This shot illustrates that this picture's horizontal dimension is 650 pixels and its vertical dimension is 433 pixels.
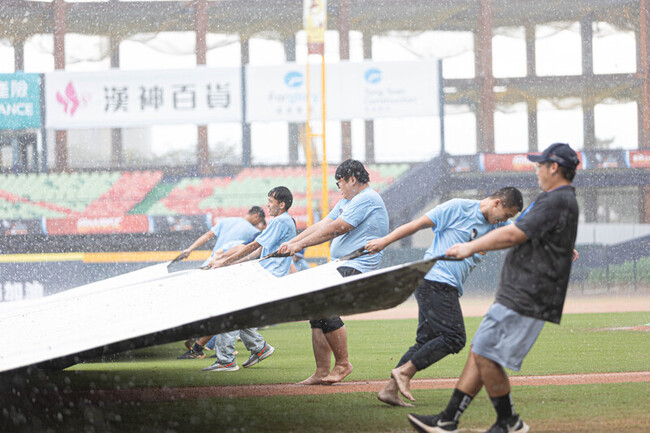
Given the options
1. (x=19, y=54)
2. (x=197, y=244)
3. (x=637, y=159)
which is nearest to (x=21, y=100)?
(x=19, y=54)

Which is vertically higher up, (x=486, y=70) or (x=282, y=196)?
(x=486, y=70)

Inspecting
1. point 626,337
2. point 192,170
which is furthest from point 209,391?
point 192,170

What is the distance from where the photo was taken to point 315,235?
593 centimetres

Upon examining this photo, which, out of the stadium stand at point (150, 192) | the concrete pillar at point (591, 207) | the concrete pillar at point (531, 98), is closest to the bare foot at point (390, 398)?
the stadium stand at point (150, 192)

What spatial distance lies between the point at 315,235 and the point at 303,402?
1195 millimetres

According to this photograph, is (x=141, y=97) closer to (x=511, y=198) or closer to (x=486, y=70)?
(x=486, y=70)

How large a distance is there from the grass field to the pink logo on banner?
21431 millimetres

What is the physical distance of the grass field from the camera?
190 inches

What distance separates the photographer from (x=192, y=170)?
30.6 meters

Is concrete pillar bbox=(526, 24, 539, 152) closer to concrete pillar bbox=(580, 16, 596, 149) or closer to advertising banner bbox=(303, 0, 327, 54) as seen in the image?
concrete pillar bbox=(580, 16, 596, 149)

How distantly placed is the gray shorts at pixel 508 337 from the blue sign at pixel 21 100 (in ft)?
88.5

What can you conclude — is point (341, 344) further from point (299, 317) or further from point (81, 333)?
point (81, 333)

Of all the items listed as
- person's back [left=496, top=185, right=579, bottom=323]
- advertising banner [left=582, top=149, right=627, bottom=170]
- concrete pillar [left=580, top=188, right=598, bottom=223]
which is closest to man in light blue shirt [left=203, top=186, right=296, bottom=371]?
person's back [left=496, top=185, right=579, bottom=323]

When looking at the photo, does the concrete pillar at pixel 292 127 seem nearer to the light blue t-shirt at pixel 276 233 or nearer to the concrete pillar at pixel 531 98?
the concrete pillar at pixel 531 98
